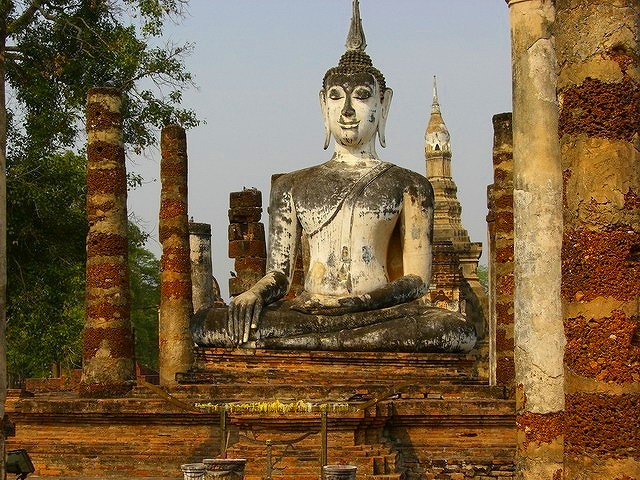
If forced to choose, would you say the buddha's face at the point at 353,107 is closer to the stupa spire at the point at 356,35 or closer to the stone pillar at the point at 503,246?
the stupa spire at the point at 356,35

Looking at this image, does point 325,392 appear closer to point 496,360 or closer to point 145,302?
point 496,360

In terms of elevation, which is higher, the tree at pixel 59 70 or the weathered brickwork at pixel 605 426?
the tree at pixel 59 70

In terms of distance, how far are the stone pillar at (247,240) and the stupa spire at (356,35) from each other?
17.2 feet

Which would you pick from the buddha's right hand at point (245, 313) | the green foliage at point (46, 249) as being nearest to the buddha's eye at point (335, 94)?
the buddha's right hand at point (245, 313)

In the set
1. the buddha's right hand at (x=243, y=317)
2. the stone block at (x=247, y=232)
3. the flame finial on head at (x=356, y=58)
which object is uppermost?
the flame finial on head at (x=356, y=58)

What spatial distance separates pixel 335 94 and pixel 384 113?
0.54m

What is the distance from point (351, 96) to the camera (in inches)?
492

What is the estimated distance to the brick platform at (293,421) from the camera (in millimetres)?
9953

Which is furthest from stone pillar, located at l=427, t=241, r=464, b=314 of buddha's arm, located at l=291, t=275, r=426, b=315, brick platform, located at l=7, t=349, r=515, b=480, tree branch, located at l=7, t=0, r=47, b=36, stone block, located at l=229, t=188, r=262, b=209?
brick platform, located at l=7, t=349, r=515, b=480

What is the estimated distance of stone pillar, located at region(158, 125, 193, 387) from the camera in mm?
14758

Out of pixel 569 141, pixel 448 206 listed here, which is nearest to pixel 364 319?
pixel 569 141

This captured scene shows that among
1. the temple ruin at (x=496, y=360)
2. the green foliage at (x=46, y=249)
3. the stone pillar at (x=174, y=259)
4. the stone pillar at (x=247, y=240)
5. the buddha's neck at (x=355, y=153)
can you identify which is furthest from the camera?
the stone pillar at (x=247, y=240)

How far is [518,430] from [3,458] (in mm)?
3140

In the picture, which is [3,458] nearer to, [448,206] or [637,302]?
[637,302]
